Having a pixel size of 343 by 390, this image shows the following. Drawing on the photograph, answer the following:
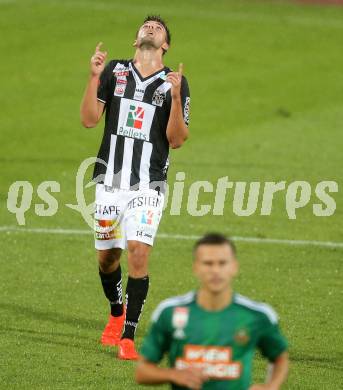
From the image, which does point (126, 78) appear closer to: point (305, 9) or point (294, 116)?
point (294, 116)

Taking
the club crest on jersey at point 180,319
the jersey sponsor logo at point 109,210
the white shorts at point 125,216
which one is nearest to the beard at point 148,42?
the white shorts at point 125,216

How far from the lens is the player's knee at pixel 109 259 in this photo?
11234mm

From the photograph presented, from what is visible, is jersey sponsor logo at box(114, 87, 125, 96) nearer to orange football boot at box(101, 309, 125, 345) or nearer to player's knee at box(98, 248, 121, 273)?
player's knee at box(98, 248, 121, 273)

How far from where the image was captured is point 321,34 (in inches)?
1356

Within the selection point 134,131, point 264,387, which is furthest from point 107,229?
point 264,387

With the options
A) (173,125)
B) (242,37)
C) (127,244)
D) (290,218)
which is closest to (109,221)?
(127,244)

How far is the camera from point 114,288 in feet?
37.4

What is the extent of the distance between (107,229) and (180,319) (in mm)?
4338

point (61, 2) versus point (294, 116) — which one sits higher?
point (61, 2)

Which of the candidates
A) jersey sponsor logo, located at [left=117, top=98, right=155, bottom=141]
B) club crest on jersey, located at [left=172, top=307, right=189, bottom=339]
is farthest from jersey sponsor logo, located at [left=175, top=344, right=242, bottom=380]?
jersey sponsor logo, located at [left=117, top=98, right=155, bottom=141]

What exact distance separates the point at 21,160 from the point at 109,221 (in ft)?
35.7

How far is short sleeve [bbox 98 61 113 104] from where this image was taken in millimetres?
11055

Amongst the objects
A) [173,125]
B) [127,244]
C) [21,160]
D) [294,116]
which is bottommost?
[127,244]

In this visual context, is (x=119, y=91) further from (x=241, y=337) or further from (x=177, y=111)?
(x=241, y=337)
